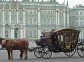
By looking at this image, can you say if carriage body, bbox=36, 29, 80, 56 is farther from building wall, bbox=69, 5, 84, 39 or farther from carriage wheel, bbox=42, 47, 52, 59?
building wall, bbox=69, 5, 84, 39

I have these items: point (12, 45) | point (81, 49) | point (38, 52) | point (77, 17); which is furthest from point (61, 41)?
point (77, 17)

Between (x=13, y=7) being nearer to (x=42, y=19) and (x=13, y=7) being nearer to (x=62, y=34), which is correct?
(x=42, y=19)

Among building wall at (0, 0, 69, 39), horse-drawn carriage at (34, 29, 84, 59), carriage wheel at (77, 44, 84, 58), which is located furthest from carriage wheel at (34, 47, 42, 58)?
building wall at (0, 0, 69, 39)

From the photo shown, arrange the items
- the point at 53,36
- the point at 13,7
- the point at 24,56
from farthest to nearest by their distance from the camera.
→ the point at 13,7 → the point at 53,36 → the point at 24,56

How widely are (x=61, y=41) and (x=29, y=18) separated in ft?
241

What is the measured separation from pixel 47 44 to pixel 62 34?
1006 millimetres

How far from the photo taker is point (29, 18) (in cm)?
9469

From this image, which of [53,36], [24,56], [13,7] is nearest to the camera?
[24,56]

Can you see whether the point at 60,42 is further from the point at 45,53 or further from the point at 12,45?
the point at 12,45

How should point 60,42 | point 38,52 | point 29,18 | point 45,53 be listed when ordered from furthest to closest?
point 29,18
point 60,42
point 38,52
point 45,53

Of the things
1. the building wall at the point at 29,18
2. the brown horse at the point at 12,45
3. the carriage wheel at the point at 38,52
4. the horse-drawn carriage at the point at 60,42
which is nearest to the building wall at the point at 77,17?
the building wall at the point at 29,18

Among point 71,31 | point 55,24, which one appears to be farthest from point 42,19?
point 71,31

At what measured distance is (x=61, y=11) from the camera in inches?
3792

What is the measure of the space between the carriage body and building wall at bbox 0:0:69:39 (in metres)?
68.1
